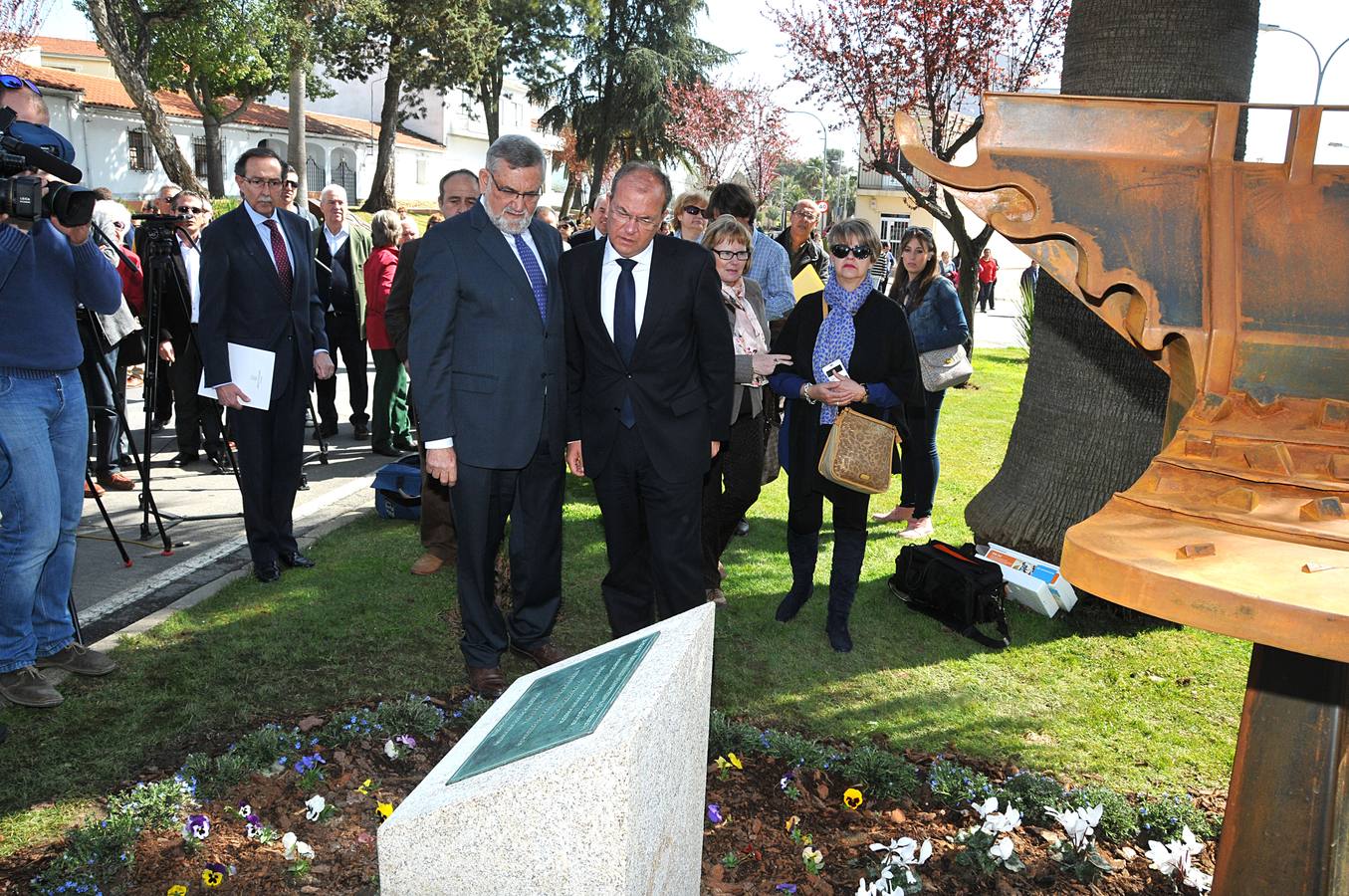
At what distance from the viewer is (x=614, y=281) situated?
4363mm

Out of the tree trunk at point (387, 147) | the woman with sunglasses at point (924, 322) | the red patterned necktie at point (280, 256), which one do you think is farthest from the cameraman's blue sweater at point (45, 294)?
the tree trunk at point (387, 147)

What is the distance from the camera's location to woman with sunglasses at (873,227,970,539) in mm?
7383

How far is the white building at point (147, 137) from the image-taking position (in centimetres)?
4403

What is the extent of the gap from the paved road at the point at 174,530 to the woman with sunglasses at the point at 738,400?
279 cm

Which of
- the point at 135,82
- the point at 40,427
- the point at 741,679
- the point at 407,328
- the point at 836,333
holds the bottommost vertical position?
the point at 741,679

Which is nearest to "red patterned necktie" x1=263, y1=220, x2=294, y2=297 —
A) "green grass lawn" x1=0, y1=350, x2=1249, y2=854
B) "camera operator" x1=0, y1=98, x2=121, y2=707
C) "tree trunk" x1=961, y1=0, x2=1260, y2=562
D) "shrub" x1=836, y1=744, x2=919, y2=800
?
"camera operator" x1=0, y1=98, x2=121, y2=707

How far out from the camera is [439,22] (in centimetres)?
3731

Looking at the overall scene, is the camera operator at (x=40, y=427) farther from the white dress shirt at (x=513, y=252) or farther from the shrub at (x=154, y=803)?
the white dress shirt at (x=513, y=252)

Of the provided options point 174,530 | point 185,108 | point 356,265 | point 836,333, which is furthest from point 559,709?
point 185,108

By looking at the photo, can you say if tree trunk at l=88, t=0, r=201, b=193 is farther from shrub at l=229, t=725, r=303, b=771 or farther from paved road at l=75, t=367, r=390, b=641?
shrub at l=229, t=725, r=303, b=771

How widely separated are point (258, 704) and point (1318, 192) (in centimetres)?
407

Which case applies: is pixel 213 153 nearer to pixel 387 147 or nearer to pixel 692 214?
pixel 387 147

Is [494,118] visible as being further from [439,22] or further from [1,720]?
[1,720]

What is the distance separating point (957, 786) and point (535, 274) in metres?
2.67
